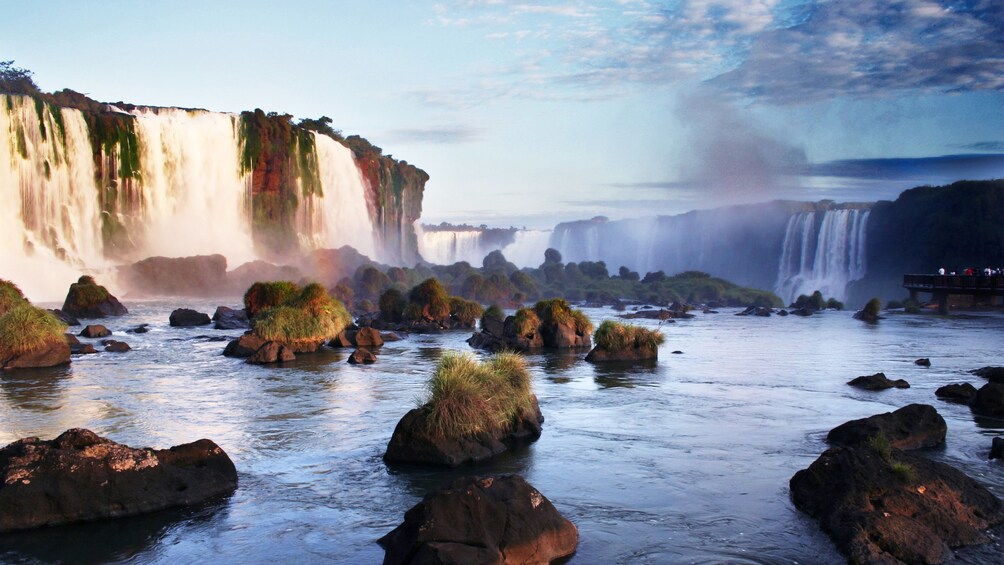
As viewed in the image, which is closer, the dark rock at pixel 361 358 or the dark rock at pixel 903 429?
the dark rock at pixel 903 429

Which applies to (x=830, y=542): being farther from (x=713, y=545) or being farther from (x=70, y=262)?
(x=70, y=262)

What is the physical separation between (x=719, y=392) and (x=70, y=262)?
52566mm

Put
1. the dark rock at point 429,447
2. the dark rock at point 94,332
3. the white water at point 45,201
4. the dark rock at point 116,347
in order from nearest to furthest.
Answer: the dark rock at point 429,447
the dark rock at point 116,347
the dark rock at point 94,332
the white water at point 45,201

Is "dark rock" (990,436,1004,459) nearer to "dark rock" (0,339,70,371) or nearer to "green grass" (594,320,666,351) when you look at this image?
"green grass" (594,320,666,351)

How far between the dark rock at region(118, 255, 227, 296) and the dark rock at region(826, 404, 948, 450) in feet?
190

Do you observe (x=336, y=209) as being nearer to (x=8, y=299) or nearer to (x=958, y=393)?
(x=8, y=299)

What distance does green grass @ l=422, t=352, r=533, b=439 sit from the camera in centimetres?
1302

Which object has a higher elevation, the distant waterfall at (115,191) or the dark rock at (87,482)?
the distant waterfall at (115,191)

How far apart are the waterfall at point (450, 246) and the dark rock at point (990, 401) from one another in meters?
112

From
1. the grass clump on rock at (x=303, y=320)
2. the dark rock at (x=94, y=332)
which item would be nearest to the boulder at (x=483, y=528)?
the grass clump on rock at (x=303, y=320)

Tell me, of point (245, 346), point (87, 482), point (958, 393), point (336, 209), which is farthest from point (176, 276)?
point (87, 482)

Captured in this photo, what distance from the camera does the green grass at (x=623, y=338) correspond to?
1084 inches

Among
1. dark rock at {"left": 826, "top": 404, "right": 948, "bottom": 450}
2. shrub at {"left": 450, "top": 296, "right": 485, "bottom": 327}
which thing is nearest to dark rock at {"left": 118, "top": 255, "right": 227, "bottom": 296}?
shrub at {"left": 450, "top": 296, "right": 485, "bottom": 327}

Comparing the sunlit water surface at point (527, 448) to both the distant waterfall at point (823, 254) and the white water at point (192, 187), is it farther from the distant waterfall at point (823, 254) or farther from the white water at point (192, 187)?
the distant waterfall at point (823, 254)
